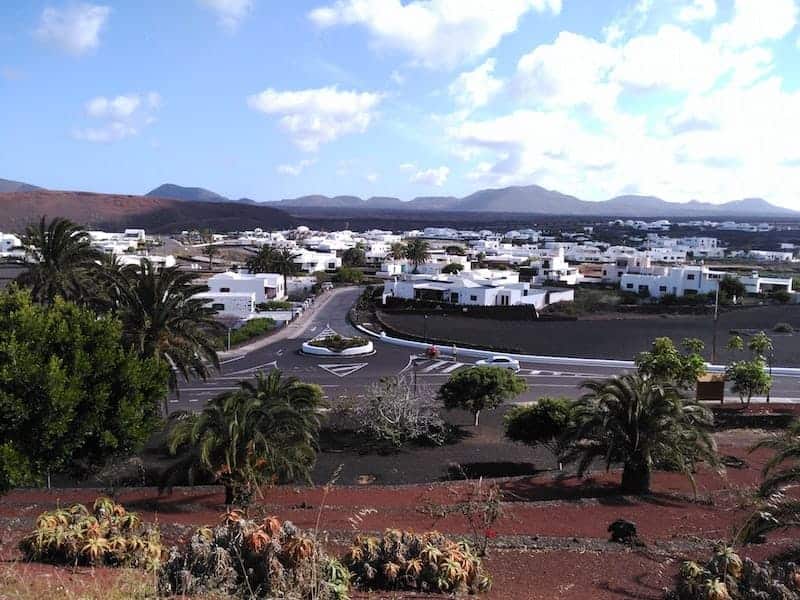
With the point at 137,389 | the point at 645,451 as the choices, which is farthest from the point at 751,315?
the point at 137,389

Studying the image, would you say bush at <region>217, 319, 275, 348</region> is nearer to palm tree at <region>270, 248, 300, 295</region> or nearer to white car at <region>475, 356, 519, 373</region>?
white car at <region>475, 356, 519, 373</region>

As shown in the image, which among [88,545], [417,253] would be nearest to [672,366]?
[88,545]

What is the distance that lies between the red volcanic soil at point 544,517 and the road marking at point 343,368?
15.3 metres

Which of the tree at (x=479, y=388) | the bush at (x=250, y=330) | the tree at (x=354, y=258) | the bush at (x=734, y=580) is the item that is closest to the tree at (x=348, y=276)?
the tree at (x=354, y=258)

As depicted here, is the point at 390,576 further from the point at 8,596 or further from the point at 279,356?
the point at 279,356

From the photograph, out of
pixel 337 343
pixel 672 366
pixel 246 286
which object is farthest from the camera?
pixel 246 286

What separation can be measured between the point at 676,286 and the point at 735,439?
46026mm

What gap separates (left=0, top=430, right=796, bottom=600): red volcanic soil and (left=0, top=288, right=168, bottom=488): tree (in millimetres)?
1107

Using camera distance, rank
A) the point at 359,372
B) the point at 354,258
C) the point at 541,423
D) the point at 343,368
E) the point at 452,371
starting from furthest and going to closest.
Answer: the point at 354,258 < the point at 343,368 < the point at 359,372 < the point at 452,371 < the point at 541,423

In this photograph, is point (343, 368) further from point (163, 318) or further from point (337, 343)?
point (163, 318)

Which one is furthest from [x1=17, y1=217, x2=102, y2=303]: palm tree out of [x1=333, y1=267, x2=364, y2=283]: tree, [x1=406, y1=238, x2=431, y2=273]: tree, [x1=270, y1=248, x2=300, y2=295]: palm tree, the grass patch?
[x1=406, y1=238, x2=431, y2=273]: tree

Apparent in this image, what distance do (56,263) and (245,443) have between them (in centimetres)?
1357

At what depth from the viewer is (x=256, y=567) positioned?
23.5 ft

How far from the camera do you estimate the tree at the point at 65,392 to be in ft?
35.2
